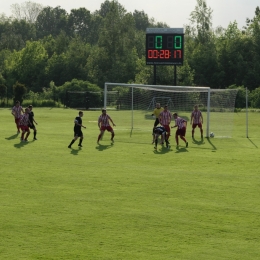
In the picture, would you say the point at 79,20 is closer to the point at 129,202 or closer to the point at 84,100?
the point at 84,100

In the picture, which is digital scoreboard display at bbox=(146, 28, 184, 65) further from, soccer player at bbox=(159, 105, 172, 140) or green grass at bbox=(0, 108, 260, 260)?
green grass at bbox=(0, 108, 260, 260)

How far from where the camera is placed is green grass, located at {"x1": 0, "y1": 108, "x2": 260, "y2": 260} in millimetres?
12352

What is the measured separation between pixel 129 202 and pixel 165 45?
31.4 meters

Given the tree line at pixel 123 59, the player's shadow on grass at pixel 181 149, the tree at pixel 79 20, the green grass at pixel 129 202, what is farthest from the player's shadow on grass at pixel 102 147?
the tree at pixel 79 20

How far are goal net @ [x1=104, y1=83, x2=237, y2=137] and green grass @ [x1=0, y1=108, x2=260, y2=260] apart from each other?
331 inches

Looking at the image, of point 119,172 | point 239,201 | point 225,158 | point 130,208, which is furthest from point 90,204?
point 225,158

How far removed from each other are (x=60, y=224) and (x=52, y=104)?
5073 centimetres

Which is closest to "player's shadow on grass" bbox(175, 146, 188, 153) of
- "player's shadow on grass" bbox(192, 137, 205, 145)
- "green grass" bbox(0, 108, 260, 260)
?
"green grass" bbox(0, 108, 260, 260)

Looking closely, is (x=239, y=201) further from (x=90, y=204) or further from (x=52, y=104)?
(x=52, y=104)

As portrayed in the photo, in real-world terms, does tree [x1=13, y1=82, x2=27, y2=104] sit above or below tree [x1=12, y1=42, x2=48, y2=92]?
below

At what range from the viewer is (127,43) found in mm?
87750

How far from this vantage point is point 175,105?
48.3m

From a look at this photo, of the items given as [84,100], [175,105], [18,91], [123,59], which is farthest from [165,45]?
[123,59]

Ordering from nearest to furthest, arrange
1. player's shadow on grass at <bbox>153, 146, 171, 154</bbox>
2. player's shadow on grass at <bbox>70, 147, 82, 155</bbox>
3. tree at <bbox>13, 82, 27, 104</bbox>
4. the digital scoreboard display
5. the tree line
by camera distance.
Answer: player's shadow on grass at <bbox>70, 147, 82, 155</bbox> → player's shadow on grass at <bbox>153, 146, 171, 154</bbox> → the digital scoreboard display → tree at <bbox>13, 82, 27, 104</bbox> → the tree line
